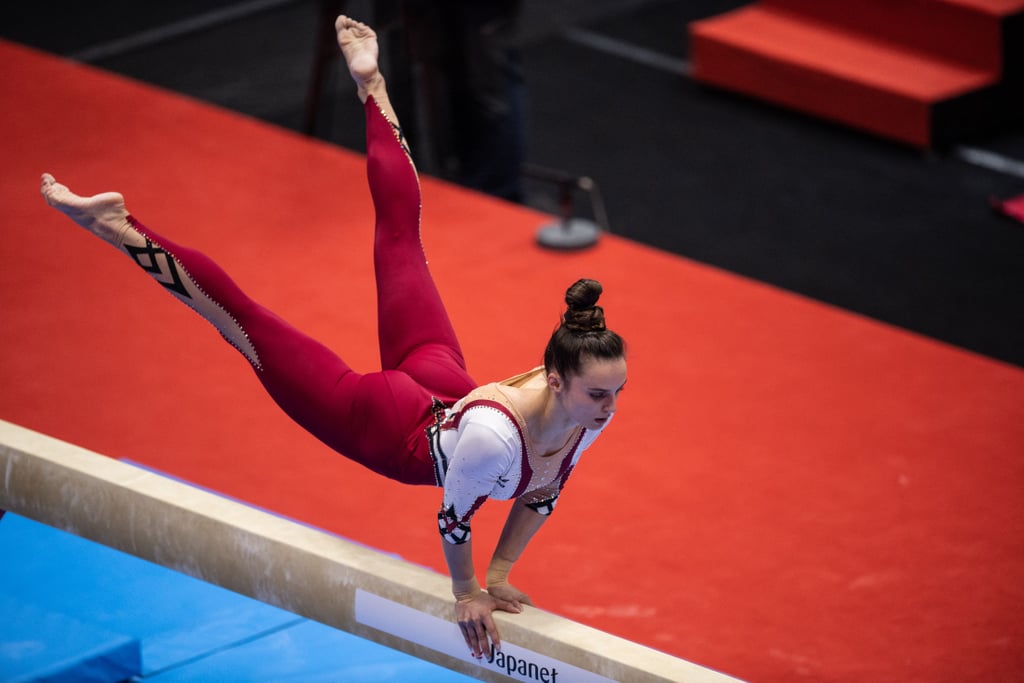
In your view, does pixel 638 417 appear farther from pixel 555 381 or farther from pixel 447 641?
pixel 555 381

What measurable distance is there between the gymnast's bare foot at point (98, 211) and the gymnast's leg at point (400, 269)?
1.69 feet

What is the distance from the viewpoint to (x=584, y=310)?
2242 mm

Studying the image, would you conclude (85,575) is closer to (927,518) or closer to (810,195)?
(927,518)

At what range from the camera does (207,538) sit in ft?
8.59

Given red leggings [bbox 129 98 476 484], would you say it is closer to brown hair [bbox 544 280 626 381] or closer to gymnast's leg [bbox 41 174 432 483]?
gymnast's leg [bbox 41 174 432 483]

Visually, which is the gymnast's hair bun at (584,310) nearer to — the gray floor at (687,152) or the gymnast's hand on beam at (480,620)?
the gymnast's hand on beam at (480,620)

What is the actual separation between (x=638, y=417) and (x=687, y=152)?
7.44 feet

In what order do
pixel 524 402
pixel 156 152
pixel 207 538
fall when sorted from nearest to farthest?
pixel 524 402 < pixel 207 538 < pixel 156 152

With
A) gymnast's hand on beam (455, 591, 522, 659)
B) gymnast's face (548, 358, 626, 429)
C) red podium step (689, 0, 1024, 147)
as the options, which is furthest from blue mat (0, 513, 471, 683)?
red podium step (689, 0, 1024, 147)

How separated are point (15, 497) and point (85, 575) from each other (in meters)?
0.54

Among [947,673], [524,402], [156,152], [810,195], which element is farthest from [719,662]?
[156,152]

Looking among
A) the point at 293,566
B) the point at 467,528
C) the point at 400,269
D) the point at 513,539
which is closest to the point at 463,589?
the point at 467,528

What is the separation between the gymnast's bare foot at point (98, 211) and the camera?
2650 millimetres

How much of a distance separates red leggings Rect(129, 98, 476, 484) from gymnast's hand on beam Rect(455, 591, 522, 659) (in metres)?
0.33
